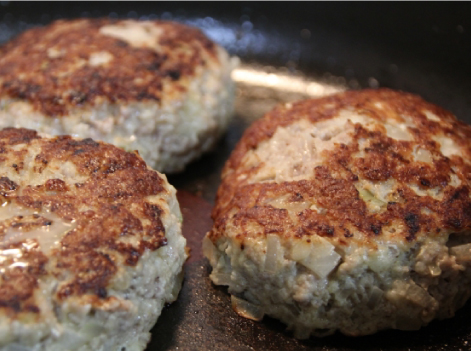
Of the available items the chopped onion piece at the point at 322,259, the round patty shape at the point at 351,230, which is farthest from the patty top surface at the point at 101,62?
the chopped onion piece at the point at 322,259

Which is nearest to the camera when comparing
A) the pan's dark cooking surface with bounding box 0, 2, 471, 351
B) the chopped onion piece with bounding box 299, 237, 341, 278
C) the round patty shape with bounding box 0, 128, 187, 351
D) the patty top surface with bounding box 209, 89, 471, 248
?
the round patty shape with bounding box 0, 128, 187, 351

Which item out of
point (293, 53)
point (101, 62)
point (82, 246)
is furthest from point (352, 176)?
point (293, 53)

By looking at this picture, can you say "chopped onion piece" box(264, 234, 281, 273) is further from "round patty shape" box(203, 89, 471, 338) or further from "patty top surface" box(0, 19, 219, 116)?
"patty top surface" box(0, 19, 219, 116)

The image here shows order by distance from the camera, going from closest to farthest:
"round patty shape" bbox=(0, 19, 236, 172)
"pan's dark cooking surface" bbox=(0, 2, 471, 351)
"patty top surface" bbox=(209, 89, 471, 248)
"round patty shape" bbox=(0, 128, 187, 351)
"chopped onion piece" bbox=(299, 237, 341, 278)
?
"round patty shape" bbox=(0, 128, 187, 351)
"chopped onion piece" bbox=(299, 237, 341, 278)
"patty top surface" bbox=(209, 89, 471, 248)
"round patty shape" bbox=(0, 19, 236, 172)
"pan's dark cooking surface" bbox=(0, 2, 471, 351)

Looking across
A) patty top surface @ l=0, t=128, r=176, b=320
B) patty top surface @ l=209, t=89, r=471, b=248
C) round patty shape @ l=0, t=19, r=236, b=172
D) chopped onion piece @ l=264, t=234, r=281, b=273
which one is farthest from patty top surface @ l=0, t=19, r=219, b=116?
chopped onion piece @ l=264, t=234, r=281, b=273

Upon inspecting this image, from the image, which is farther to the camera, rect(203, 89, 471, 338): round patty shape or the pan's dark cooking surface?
the pan's dark cooking surface

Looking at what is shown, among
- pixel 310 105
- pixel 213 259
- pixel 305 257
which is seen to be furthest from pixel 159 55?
pixel 305 257
